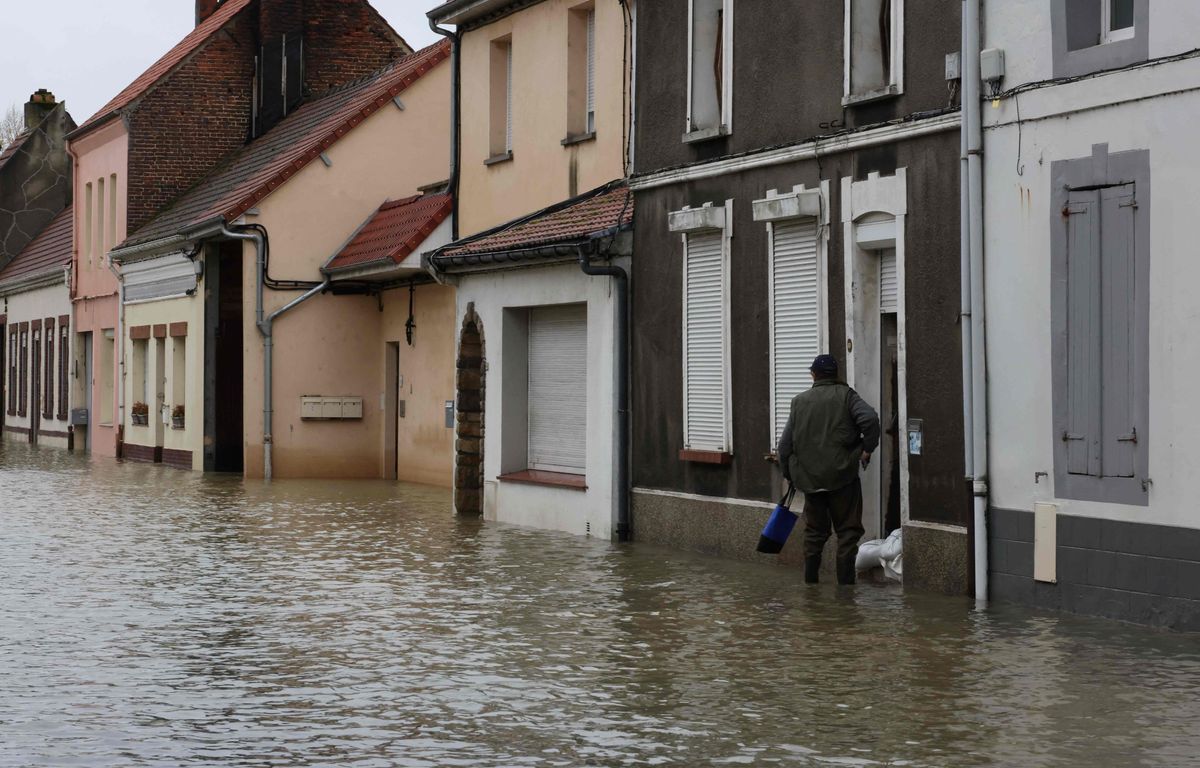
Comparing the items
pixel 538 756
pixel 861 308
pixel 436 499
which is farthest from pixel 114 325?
pixel 538 756

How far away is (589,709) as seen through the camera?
927 cm

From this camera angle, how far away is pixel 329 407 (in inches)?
1241

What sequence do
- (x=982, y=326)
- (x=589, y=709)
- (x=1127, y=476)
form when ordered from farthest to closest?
1. (x=982, y=326)
2. (x=1127, y=476)
3. (x=589, y=709)

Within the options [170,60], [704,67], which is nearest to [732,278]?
[704,67]

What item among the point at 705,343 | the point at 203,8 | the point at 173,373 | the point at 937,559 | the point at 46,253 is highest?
the point at 203,8

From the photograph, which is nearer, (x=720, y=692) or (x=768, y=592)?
(x=720, y=692)

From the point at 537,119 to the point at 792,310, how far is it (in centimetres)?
772

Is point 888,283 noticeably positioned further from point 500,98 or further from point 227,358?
point 227,358

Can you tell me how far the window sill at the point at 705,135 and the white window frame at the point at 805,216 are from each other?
3.71 feet

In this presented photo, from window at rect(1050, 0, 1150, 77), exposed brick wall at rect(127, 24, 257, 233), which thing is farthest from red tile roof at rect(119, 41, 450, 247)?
window at rect(1050, 0, 1150, 77)

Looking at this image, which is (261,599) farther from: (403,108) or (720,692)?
(403,108)

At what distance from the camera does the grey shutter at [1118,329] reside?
12445 mm

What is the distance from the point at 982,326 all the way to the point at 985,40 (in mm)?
2085

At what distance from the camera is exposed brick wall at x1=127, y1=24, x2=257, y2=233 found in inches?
1475
